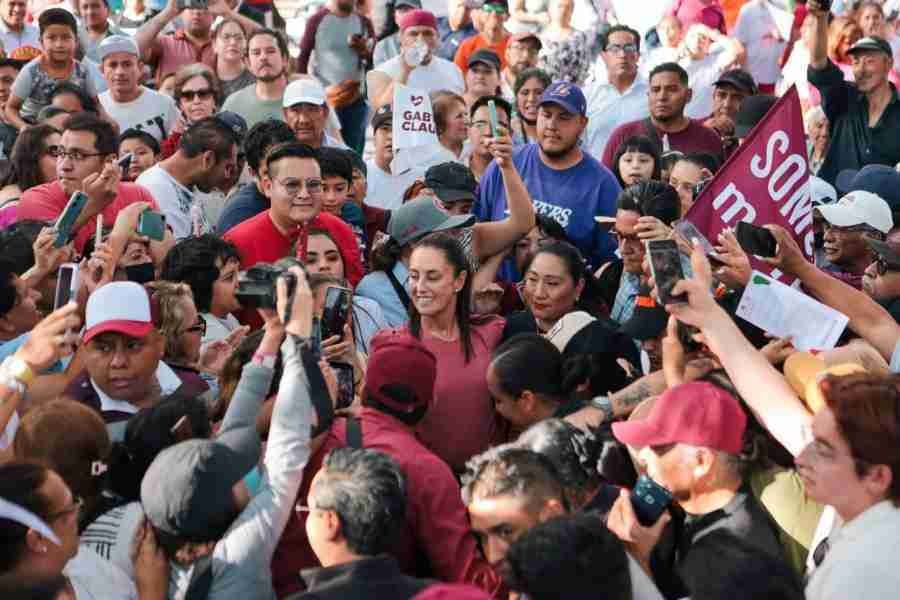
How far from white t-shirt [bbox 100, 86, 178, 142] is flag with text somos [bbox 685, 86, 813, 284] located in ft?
15.2

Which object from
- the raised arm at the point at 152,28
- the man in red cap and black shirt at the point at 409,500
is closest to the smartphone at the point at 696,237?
the man in red cap and black shirt at the point at 409,500

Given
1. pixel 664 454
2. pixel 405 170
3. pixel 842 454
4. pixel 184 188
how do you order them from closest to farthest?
pixel 842 454 < pixel 664 454 < pixel 184 188 < pixel 405 170

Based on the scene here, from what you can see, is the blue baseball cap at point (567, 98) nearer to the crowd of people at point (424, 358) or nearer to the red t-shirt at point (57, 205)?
the crowd of people at point (424, 358)

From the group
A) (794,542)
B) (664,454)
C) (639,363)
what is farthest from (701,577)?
(639,363)

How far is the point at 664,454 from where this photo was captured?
419cm

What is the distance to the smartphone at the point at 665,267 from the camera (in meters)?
4.52

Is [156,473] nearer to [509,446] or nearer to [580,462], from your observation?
[509,446]

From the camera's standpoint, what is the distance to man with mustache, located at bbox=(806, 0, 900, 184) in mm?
9703

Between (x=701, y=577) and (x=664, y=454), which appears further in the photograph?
(x=664, y=454)

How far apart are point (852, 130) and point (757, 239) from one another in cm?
462

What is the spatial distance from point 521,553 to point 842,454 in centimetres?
84

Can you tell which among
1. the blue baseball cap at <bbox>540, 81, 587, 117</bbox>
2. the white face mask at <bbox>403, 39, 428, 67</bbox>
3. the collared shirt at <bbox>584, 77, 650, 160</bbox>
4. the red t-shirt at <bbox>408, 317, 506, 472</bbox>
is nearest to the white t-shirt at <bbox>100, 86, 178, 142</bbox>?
the white face mask at <bbox>403, 39, 428, 67</bbox>

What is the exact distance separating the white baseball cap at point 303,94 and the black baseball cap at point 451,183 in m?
1.60

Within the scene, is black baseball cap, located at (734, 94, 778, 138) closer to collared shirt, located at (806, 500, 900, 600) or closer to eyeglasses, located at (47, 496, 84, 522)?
collared shirt, located at (806, 500, 900, 600)
